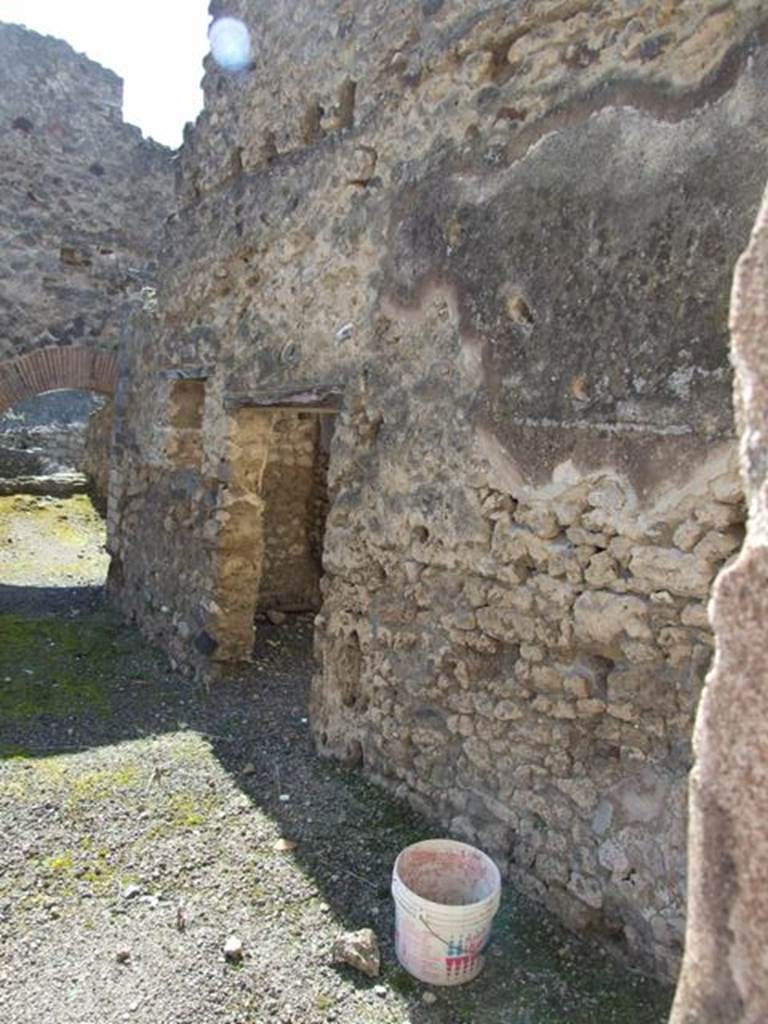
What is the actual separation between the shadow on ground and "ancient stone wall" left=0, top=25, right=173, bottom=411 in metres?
4.40

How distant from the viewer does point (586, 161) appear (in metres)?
2.88

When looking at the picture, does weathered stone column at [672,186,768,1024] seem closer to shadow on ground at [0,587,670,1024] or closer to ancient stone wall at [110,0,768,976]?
ancient stone wall at [110,0,768,976]

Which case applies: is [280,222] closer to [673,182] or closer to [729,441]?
[673,182]

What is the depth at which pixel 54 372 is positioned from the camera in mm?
8820

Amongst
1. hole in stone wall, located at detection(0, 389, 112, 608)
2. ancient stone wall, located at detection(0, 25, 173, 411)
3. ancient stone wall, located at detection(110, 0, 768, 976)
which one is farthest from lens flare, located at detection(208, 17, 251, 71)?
hole in stone wall, located at detection(0, 389, 112, 608)

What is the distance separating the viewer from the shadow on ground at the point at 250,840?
102 inches

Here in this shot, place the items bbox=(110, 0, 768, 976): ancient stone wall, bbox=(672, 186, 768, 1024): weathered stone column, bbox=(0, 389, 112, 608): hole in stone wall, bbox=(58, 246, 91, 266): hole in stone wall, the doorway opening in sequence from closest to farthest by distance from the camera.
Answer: bbox=(672, 186, 768, 1024): weathered stone column, bbox=(110, 0, 768, 976): ancient stone wall, the doorway opening, bbox=(0, 389, 112, 608): hole in stone wall, bbox=(58, 246, 91, 266): hole in stone wall

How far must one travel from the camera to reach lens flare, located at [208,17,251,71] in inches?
201

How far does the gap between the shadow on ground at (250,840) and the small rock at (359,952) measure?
33 mm

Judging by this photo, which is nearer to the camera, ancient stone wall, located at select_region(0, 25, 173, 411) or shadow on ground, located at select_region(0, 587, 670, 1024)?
shadow on ground, located at select_region(0, 587, 670, 1024)

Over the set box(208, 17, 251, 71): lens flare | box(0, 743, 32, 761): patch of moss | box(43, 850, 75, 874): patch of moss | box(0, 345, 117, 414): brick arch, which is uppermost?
box(208, 17, 251, 71): lens flare

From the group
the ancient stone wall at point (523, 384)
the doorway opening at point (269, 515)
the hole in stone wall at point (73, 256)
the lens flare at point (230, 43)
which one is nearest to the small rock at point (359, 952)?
the ancient stone wall at point (523, 384)

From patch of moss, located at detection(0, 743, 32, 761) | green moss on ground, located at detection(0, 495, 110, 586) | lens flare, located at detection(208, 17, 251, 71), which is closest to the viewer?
Result: patch of moss, located at detection(0, 743, 32, 761)

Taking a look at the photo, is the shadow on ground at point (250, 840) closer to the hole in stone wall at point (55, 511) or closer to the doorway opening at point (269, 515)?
the doorway opening at point (269, 515)
